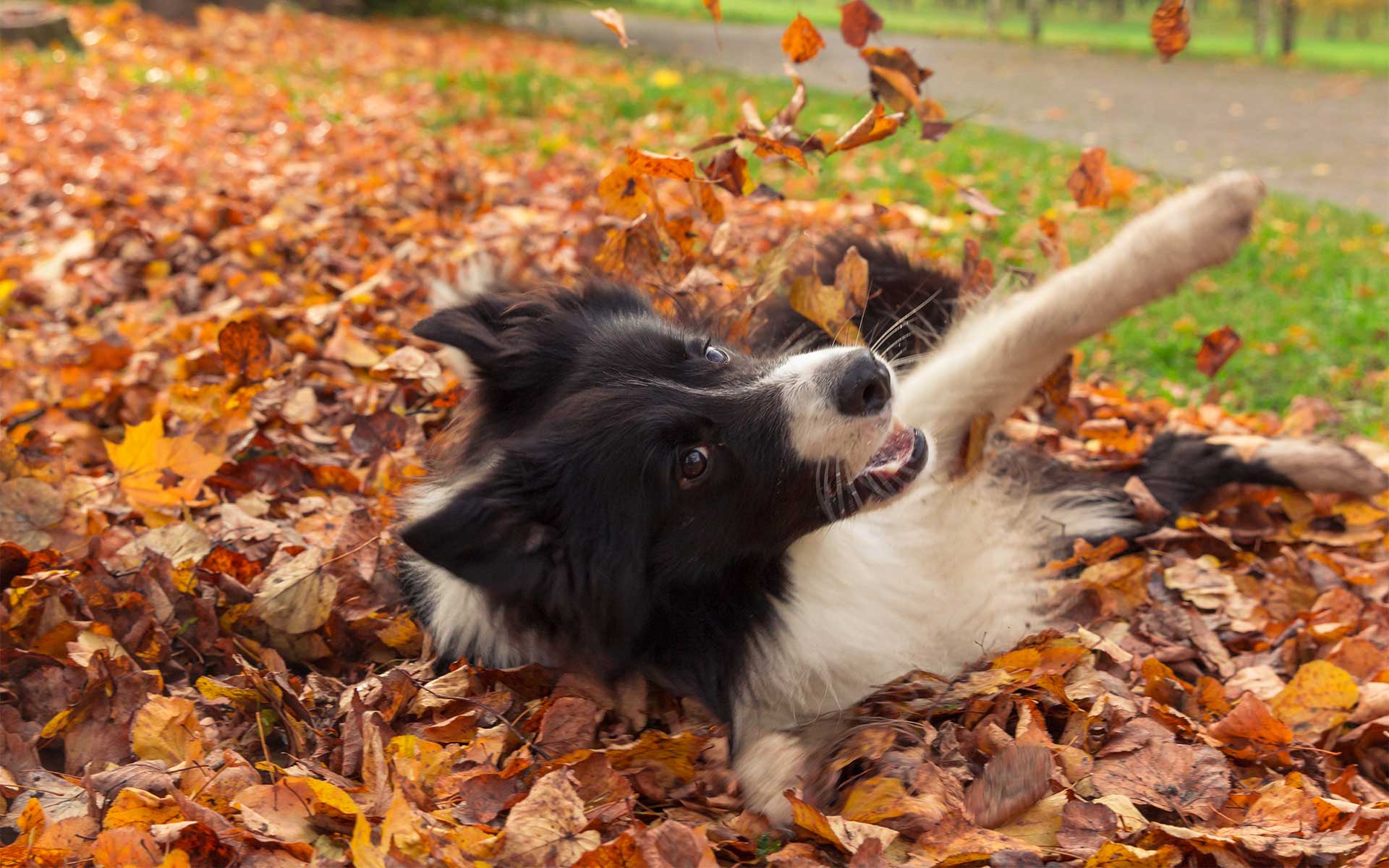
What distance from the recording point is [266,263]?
18.9 ft

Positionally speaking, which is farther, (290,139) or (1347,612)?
(290,139)

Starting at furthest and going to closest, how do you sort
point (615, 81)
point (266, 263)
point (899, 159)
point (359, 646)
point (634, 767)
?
point (615, 81)
point (899, 159)
point (266, 263)
point (359, 646)
point (634, 767)

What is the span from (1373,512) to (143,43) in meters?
17.3

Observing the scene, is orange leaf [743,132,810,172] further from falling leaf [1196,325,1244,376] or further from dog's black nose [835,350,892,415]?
falling leaf [1196,325,1244,376]

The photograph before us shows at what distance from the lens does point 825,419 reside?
2.62 metres

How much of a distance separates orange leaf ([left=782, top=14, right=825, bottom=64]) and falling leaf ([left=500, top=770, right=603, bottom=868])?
239 cm

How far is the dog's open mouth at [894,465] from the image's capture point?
2.84m

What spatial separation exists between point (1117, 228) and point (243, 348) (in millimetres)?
3670

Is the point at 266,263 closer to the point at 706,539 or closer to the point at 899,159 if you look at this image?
the point at 706,539

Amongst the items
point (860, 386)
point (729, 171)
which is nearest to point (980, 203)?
point (729, 171)

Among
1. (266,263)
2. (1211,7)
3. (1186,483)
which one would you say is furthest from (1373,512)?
(1211,7)

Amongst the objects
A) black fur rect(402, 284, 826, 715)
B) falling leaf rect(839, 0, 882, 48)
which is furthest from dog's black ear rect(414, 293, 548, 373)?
falling leaf rect(839, 0, 882, 48)

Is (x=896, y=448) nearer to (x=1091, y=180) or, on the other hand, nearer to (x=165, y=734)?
(x=1091, y=180)

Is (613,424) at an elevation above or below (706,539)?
above
